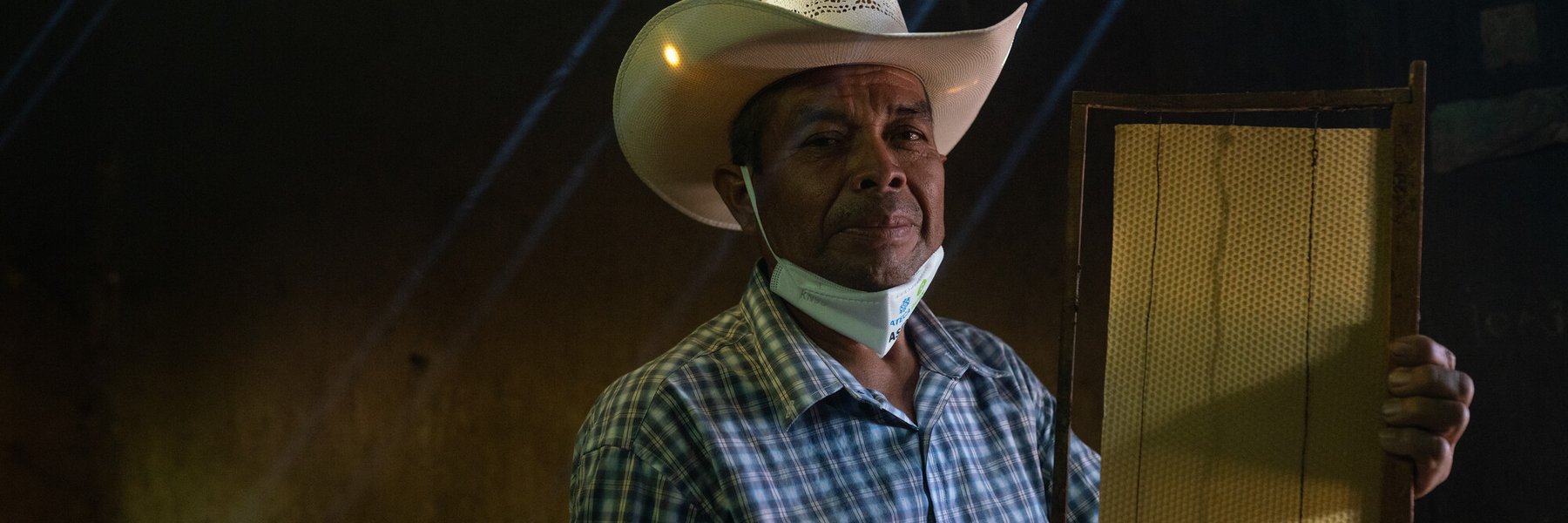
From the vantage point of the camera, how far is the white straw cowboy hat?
147 centimetres

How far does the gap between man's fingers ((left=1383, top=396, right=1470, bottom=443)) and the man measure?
0.42 metres

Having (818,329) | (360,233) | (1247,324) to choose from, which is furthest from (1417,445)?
(360,233)

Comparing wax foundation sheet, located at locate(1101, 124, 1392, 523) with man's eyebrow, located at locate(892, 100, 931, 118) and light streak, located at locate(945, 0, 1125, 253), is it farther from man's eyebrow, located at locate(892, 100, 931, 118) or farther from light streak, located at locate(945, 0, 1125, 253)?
light streak, located at locate(945, 0, 1125, 253)

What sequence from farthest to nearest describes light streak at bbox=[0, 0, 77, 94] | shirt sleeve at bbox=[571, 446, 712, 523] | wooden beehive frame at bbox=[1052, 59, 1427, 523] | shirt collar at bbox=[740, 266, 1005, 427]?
light streak at bbox=[0, 0, 77, 94]
shirt collar at bbox=[740, 266, 1005, 427]
shirt sleeve at bbox=[571, 446, 712, 523]
wooden beehive frame at bbox=[1052, 59, 1427, 523]

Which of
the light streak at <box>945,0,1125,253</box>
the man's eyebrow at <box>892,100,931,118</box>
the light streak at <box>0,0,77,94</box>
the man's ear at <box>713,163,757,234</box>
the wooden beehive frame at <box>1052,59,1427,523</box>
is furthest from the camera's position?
the light streak at <box>945,0,1125,253</box>

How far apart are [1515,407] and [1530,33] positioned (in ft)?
2.81

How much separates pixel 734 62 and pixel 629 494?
634 millimetres

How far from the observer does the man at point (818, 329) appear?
1.33 metres

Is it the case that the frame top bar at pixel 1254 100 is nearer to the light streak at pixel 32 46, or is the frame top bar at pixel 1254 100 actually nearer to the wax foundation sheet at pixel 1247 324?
the wax foundation sheet at pixel 1247 324

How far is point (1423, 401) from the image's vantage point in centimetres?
107

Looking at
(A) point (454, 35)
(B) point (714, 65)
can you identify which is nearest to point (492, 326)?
(A) point (454, 35)

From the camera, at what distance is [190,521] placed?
2.88m

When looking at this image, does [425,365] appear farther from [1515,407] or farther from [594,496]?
[1515,407]

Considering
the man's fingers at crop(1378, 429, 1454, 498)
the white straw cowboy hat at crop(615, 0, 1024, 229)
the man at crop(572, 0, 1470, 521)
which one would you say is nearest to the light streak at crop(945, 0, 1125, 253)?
the white straw cowboy hat at crop(615, 0, 1024, 229)
